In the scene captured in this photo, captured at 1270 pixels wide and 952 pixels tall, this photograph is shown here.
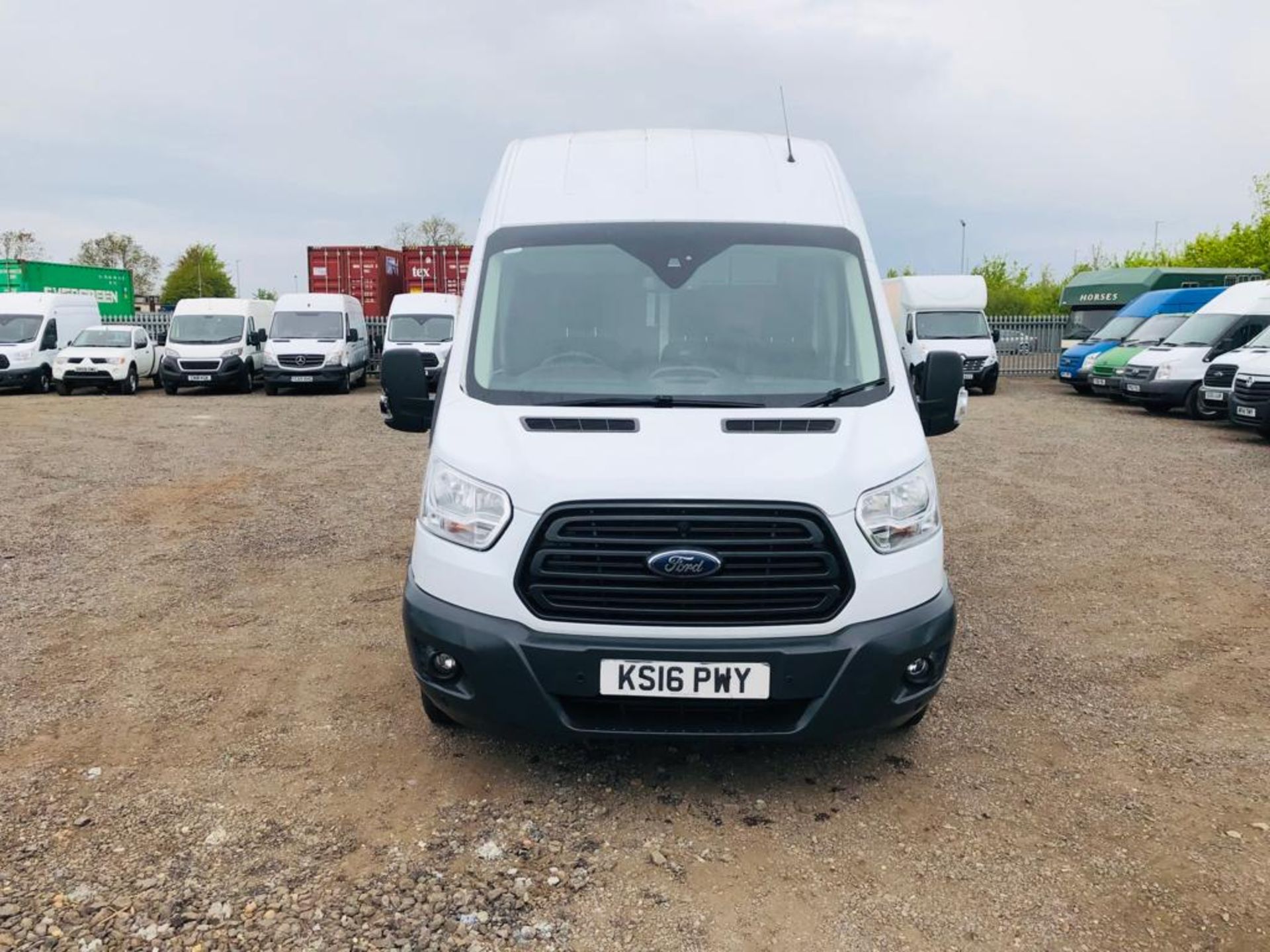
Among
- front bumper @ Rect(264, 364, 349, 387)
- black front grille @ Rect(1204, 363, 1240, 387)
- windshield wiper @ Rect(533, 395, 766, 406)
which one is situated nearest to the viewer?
windshield wiper @ Rect(533, 395, 766, 406)

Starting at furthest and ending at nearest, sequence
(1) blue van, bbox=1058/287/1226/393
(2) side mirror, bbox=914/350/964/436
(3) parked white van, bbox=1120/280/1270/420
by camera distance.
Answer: (1) blue van, bbox=1058/287/1226/393 < (3) parked white van, bbox=1120/280/1270/420 < (2) side mirror, bbox=914/350/964/436

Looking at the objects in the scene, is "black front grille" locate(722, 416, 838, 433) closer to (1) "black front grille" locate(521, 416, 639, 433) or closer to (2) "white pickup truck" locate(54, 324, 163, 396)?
(1) "black front grille" locate(521, 416, 639, 433)

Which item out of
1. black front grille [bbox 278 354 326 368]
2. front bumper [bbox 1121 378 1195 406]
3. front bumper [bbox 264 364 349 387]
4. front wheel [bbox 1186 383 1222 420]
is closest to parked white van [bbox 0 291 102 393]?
front bumper [bbox 264 364 349 387]

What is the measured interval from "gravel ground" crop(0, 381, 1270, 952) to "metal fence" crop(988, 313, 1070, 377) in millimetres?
25262

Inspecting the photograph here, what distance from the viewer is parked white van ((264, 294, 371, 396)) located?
887 inches

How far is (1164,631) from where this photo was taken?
571cm

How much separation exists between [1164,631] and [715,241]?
3460mm

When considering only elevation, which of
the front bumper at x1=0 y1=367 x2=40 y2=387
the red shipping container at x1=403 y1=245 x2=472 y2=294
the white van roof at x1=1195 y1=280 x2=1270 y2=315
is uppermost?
the red shipping container at x1=403 y1=245 x2=472 y2=294

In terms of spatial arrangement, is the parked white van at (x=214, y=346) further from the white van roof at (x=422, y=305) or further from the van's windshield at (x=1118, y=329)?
the van's windshield at (x=1118, y=329)

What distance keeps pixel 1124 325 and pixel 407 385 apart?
73.3ft

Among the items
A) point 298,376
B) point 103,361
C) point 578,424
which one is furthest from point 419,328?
point 578,424

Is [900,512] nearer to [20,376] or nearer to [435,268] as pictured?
[20,376]

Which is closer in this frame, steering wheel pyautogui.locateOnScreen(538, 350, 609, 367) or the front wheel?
steering wheel pyautogui.locateOnScreen(538, 350, 609, 367)

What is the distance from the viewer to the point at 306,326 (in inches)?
911
